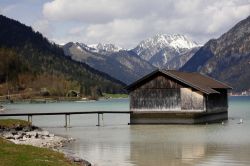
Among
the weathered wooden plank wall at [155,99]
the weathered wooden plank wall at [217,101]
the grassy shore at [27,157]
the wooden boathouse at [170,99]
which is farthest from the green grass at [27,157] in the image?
the weathered wooden plank wall at [217,101]

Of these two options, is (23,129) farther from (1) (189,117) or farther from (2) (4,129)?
(1) (189,117)

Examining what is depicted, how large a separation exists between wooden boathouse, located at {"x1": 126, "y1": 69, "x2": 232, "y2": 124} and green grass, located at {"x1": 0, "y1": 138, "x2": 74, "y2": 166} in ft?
147

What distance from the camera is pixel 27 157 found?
93.0 feet

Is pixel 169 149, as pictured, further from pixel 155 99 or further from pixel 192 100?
pixel 155 99

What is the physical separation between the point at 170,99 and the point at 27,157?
50116 mm

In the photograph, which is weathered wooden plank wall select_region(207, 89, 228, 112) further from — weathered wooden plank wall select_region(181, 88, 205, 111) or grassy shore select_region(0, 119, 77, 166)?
grassy shore select_region(0, 119, 77, 166)

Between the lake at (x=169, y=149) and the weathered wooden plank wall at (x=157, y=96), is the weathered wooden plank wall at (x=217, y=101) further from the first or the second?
the lake at (x=169, y=149)

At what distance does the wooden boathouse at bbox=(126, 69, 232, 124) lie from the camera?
75.7m

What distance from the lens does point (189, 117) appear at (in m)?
75.1

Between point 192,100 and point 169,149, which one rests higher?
point 192,100

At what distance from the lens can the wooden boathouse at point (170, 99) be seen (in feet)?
248

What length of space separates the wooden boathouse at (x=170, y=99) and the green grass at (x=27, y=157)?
44.8m

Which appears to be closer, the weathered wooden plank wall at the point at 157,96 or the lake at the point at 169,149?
the lake at the point at 169,149

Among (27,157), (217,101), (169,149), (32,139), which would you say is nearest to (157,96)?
(217,101)
